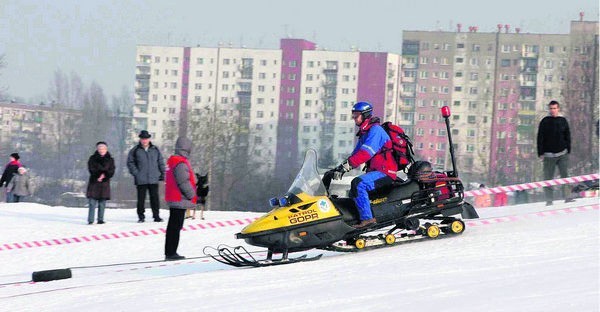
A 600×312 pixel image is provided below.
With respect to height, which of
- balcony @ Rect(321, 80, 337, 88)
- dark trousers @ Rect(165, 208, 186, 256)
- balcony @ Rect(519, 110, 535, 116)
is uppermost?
balcony @ Rect(321, 80, 337, 88)

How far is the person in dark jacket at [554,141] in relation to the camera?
17.6 meters

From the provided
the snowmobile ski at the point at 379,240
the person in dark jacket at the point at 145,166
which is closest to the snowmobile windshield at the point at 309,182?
the snowmobile ski at the point at 379,240

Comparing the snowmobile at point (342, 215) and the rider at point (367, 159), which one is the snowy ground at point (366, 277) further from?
the rider at point (367, 159)

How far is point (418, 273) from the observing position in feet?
37.9

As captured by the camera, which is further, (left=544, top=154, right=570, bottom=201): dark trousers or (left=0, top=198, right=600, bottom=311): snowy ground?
(left=544, top=154, right=570, bottom=201): dark trousers

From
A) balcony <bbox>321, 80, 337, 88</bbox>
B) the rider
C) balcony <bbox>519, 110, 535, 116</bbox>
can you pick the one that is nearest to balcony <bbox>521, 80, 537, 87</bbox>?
balcony <bbox>519, 110, 535, 116</bbox>

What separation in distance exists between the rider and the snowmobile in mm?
121

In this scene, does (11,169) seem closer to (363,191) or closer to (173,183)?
(173,183)

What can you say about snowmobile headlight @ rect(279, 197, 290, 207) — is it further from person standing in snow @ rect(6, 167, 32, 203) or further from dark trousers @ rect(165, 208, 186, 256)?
person standing in snow @ rect(6, 167, 32, 203)

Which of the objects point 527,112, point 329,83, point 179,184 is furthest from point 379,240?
point 329,83

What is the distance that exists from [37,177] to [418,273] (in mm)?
97621

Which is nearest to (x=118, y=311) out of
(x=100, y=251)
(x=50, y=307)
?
(x=50, y=307)

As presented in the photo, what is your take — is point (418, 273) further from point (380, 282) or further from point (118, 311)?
point (118, 311)

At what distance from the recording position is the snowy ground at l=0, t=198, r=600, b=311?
33.4 feet
